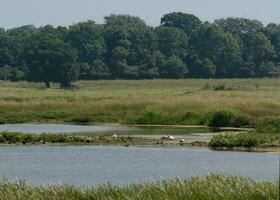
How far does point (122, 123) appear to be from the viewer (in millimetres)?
54344

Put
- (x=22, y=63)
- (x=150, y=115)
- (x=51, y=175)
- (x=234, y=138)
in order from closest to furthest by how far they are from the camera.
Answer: (x=51, y=175) → (x=234, y=138) → (x=150, y=115) → (x=22, y=63)

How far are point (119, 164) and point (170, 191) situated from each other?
13.2 metres

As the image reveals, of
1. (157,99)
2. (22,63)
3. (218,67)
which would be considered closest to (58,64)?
(22,63)

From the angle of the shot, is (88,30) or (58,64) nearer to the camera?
(58,64)

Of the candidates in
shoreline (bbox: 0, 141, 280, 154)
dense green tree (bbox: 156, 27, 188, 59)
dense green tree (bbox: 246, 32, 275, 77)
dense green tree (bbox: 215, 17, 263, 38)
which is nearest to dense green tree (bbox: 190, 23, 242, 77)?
dense green tree (bbox: 156, 27, 188, 59)

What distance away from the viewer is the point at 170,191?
20734mm

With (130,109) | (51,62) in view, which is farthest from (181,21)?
(130,109)

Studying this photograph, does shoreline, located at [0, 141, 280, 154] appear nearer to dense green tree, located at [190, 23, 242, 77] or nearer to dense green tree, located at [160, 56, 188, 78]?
dense green tree, located at [160, 56, 188, 78]

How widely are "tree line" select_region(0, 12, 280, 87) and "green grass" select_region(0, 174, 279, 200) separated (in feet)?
254

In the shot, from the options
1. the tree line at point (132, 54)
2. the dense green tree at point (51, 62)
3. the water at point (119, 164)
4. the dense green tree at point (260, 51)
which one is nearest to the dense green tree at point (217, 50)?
the tree line at point (132, 54)

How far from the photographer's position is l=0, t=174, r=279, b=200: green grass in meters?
20.0

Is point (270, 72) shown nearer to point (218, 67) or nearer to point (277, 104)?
point (218, 67)

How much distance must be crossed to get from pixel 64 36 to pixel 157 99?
60730 mm

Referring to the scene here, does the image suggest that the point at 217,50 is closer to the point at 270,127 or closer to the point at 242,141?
the point at 270,127
